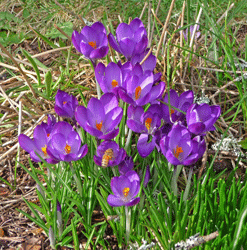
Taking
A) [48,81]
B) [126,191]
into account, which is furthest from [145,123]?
[48,81]

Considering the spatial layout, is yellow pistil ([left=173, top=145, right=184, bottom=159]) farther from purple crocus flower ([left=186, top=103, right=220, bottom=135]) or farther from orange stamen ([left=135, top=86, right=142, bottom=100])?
orange stamen ([left=135, top=86, right=142, bottom=100])

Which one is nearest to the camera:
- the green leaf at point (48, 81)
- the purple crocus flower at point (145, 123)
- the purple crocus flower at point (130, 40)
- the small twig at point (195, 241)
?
A: the small twig at point (195, 241)

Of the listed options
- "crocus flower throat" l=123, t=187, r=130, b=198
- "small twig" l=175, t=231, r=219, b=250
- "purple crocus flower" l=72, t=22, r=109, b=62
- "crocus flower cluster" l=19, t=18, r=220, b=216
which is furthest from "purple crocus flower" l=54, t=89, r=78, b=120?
"small twig" l=175, t=231, r=219, b=250

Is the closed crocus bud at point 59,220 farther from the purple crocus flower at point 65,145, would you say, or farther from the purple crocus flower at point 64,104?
the purple crocus flower at point 64,104

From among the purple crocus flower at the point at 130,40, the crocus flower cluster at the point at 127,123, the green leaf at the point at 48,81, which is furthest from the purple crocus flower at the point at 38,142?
the green leaf at the point at 48,81

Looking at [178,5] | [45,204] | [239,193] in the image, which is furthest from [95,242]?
[178,5]

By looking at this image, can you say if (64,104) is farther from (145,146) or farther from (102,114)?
(145,146)
